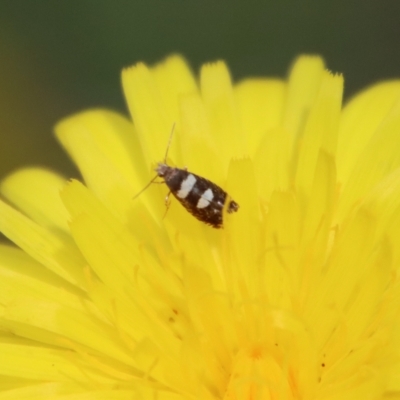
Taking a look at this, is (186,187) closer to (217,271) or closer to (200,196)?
(200,196)

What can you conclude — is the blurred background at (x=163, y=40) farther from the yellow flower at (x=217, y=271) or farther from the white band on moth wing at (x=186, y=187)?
the white band on moth wing at (x=186, y=187)

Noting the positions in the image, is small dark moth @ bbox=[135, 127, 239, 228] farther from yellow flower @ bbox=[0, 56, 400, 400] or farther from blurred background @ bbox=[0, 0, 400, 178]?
blurred background @ bbox=[0, 0, 400, 178]

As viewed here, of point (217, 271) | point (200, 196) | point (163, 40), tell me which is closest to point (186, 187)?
point (200, 196)

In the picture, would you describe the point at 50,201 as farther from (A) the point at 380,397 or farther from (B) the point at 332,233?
(A) the point at 380,397

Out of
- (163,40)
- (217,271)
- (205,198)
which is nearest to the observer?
(205,198)

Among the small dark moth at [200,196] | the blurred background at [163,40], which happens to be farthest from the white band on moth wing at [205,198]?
the blurred background at [163,40]

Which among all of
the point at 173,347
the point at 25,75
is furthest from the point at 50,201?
the point at 25,75

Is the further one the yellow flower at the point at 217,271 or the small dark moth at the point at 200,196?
the small dark moth at the point at 200,196
